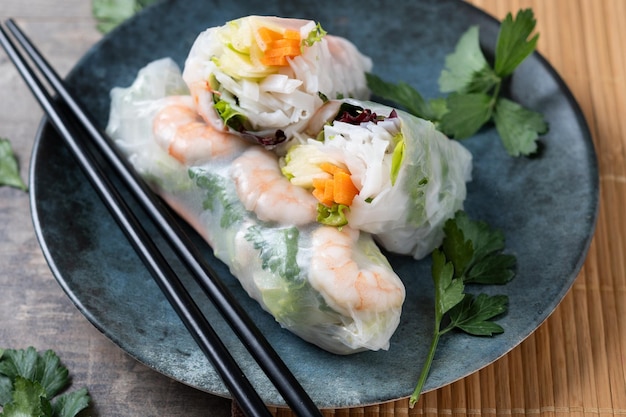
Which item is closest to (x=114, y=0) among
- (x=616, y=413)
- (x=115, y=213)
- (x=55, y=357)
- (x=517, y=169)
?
(x=115, y=213)

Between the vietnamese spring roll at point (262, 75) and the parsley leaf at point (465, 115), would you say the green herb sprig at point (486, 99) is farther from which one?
the vietnamese spring roll at point (262, 75)

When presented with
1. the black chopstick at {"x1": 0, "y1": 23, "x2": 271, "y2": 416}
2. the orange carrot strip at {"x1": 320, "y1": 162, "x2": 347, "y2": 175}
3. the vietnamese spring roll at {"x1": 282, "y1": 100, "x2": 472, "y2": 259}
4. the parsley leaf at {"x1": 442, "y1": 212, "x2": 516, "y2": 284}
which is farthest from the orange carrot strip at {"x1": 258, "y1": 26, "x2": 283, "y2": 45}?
the parsley leaf at {"x1": 442, "y1": 212, "x2": 516, "y2": 284}

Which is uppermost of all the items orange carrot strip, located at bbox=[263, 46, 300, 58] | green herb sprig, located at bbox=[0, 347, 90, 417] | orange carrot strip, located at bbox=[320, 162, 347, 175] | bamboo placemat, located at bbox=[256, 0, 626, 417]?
orange carrot strip, located at bbox=[263, 46, 300, 58]

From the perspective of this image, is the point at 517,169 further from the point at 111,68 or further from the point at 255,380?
the point at 111,68

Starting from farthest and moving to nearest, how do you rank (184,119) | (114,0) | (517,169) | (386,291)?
(114,0) < (517,169) < (184,119) < (386,291)

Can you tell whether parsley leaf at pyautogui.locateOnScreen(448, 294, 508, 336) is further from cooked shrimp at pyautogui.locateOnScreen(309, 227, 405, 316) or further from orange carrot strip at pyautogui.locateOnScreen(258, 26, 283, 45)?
orange carrot strip at pyautogui.locateOnScreen(258, 26, 283, 45)

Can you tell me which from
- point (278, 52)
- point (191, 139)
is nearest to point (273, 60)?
point (278, 52)
